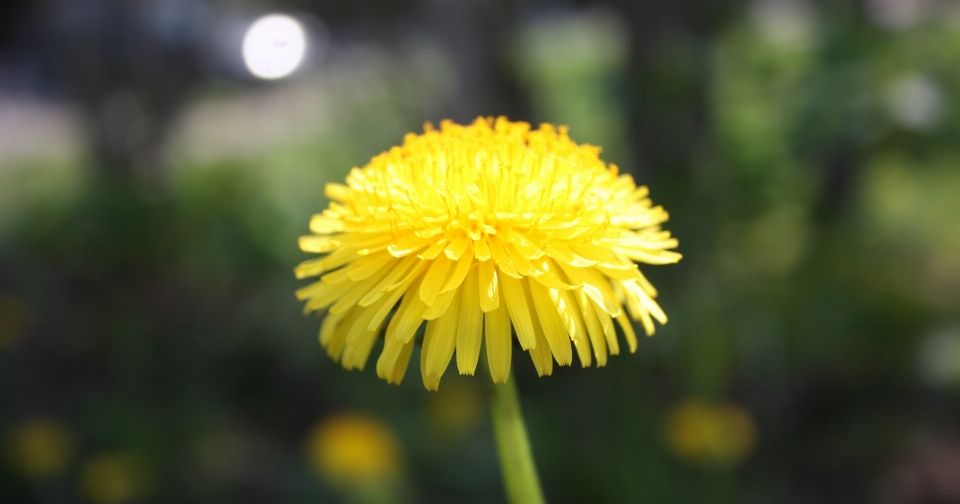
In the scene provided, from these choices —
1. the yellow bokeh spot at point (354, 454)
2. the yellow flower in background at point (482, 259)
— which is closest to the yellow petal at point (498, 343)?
the yellow flower in background at point (482, 259)

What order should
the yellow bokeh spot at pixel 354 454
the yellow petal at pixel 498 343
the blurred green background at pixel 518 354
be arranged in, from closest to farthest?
1. the yellow petal at pixel 498 343
2. the yellow bokeh spot at pixel 354 454
3. the blurred green background at pixel 518 354

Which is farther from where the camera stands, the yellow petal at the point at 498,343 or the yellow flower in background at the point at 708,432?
the yellow flower in background at the point at 708,432

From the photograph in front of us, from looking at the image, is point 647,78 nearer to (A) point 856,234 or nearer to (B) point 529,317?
(A) point 856,234

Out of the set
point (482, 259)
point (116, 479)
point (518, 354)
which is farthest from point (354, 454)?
point (482, 259)

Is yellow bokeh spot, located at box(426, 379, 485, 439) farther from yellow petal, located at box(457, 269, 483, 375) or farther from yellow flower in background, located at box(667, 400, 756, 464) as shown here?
yellow petal, located at box(457, 269, 483, 375)

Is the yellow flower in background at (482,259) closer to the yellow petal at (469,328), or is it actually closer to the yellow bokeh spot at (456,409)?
the yellow petal at (469,328)

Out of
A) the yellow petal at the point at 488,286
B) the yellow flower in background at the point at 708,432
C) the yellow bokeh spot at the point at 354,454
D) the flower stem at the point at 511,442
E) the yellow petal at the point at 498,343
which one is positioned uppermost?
the yellow petal at the point at 488,286

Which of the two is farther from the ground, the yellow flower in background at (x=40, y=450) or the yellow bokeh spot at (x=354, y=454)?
the yellow flower in background at (x=40, y=450)
